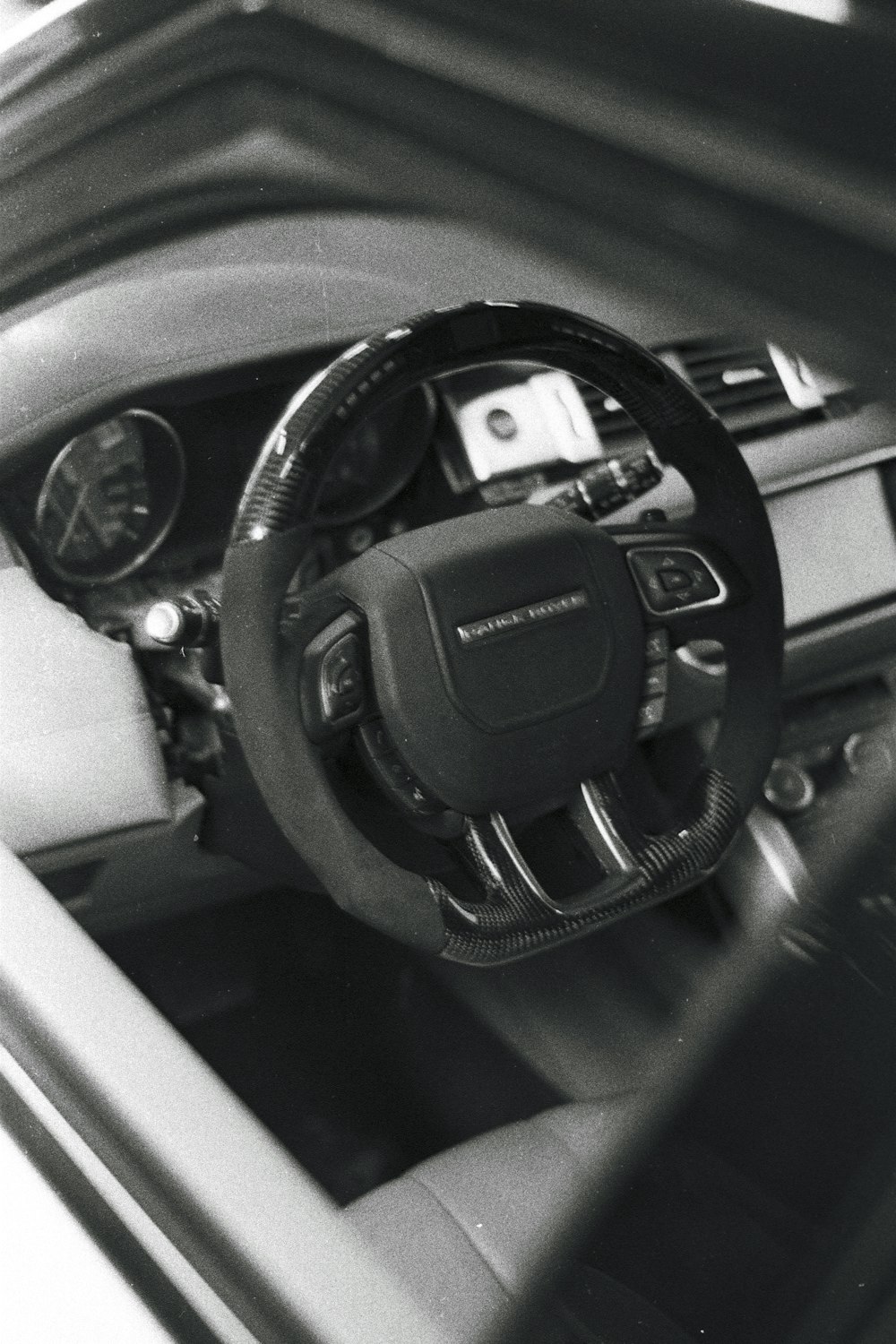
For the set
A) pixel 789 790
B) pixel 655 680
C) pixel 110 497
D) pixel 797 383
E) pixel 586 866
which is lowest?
pixel 789 790

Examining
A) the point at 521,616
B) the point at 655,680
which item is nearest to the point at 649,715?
the point at 655,680

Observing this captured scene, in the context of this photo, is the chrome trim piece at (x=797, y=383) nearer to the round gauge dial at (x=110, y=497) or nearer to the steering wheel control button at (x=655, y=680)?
the steering wheel control button at (x=655, y=680)

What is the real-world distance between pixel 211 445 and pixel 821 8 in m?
0.67

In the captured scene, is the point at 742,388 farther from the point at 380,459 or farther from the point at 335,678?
the point at 335,678

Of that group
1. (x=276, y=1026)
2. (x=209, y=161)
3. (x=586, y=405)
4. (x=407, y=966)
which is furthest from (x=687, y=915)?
(x=209, y=161)

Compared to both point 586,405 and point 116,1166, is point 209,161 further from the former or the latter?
point 116,1166

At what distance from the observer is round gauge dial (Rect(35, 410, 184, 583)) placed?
3.70 feet

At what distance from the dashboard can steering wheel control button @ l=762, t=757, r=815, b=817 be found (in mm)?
126

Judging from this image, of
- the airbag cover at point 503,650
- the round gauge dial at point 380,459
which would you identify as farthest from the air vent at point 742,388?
the airbag cover at point 503,650

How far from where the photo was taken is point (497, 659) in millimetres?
920

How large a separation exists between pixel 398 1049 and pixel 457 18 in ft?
2.87

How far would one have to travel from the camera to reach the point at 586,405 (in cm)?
133

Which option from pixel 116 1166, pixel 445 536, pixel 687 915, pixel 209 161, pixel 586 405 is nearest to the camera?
pixel 116 1166

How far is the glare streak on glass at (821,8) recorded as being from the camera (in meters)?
0.68
